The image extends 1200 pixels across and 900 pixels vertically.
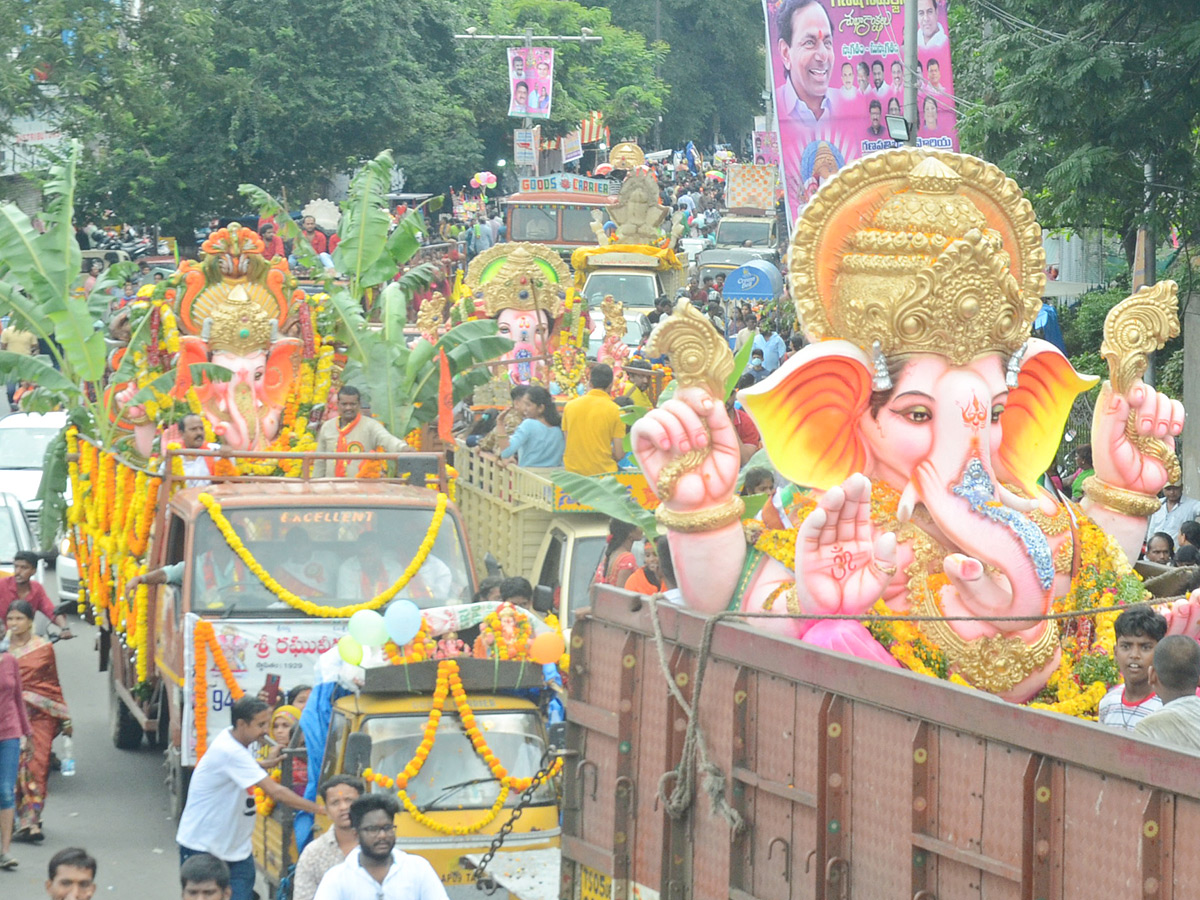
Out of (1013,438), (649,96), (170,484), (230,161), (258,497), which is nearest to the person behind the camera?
(1013,438)

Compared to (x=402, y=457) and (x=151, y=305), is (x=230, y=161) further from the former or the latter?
(x=402, y=457)

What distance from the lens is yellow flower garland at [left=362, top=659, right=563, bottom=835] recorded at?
8000 mm

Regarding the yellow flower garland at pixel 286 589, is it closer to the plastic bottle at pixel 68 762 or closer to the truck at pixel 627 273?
the plastic bottle at pixel 68 762

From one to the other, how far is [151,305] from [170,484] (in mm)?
2430

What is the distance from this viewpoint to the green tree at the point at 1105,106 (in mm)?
12984

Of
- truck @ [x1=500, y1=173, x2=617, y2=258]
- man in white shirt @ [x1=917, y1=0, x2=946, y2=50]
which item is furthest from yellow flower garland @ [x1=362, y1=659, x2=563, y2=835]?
truck @ [x1=500, y1=173, x2=617, y2=258]

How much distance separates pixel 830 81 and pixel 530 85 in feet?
90.7

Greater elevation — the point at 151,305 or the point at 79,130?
the point at 79,130

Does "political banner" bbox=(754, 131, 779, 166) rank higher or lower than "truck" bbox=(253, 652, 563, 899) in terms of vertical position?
higher

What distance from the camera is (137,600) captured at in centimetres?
1159

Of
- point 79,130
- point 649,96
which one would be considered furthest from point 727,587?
point 649,96

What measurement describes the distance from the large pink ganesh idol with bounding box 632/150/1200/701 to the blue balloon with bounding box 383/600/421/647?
1720 millimetres

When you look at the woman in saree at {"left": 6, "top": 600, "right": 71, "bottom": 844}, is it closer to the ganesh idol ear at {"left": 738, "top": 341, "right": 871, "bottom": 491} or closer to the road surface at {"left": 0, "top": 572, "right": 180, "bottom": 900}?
the road surface at {"left": 0, "top": 572, "right": 180, "bottom": 900}

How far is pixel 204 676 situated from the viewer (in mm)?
10172
